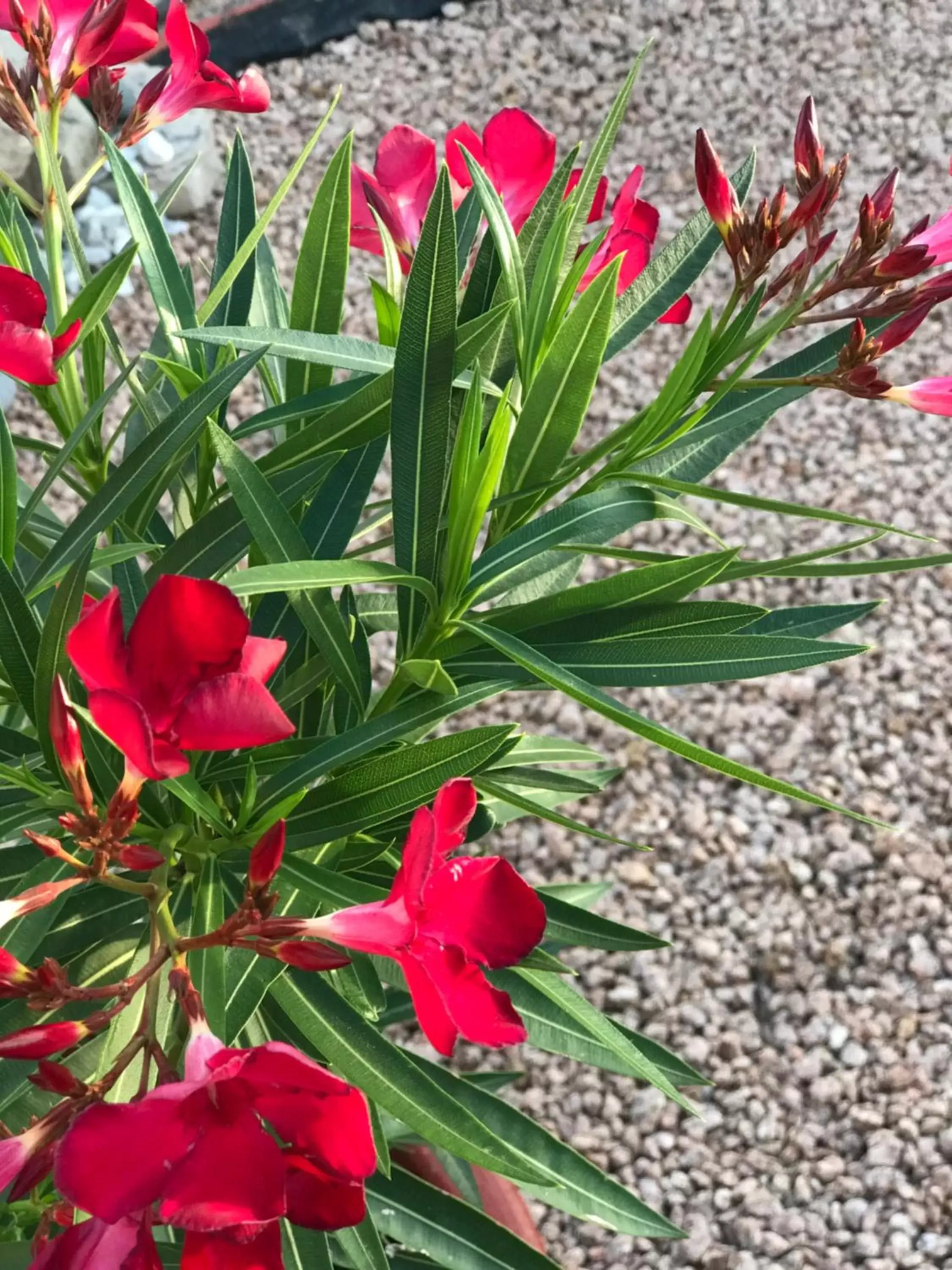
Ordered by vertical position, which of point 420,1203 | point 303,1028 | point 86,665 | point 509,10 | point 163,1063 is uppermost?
point 509,10

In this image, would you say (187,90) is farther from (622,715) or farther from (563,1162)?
(563,1162)

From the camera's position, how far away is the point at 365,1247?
857 mm

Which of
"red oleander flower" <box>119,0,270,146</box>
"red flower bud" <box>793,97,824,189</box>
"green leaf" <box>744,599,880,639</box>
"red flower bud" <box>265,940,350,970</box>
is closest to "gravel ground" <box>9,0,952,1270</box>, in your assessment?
"green leaf" <box>744,599,880,639</box>

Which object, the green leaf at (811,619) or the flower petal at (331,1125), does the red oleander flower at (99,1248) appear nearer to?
the flower petal at (331,1125)

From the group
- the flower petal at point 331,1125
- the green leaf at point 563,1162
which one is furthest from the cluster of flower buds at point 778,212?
the green leaf at point 563,1162

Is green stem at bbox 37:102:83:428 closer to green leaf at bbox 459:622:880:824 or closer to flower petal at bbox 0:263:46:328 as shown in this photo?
flower petal at bbox 0:263:46:328

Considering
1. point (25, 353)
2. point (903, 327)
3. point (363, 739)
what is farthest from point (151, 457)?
point (903, 327)

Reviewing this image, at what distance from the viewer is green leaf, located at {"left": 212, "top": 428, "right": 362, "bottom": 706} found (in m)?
0.63

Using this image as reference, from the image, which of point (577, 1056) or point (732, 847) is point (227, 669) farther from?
point (732, 847)

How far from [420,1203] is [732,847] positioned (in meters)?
0.94

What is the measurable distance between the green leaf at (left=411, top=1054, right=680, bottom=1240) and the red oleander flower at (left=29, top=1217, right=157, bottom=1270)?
0.51 m

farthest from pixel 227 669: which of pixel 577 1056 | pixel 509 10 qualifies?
pixel 509 10

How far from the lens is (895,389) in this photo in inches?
27.5

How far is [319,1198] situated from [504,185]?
0.59 meters
